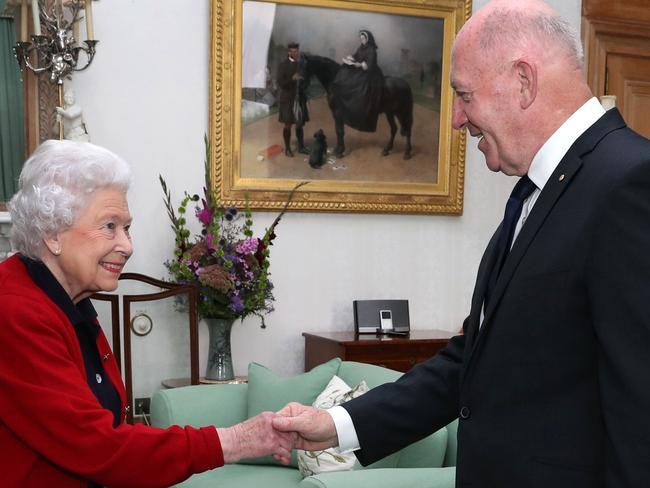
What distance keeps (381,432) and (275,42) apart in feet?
12.0

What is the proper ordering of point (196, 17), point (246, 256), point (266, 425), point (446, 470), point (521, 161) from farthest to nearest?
point (196, 17) < point (246, 256) < point (446, 470) < point (266, 425) < point (521, 161)

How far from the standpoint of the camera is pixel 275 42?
589cm

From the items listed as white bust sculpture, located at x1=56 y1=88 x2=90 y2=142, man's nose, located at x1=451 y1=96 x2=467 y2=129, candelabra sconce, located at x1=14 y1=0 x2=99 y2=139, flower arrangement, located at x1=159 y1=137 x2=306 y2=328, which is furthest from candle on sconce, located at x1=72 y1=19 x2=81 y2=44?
man's nose, located at x1=451 y1=96 x2=467 y2=129

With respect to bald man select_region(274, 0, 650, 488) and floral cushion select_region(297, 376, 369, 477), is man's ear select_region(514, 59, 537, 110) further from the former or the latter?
floral cushion select_region(297, 376, 369, 477)

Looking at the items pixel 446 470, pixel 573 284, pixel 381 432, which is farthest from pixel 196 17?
pixel 573 284

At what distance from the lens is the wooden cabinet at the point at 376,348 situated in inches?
220

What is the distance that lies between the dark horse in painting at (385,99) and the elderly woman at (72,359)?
3.42 m

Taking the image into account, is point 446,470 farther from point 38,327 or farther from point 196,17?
point 196,17

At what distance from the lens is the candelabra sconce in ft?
16.8

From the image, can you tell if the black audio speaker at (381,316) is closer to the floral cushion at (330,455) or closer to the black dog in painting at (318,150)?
the black dog in painting at (318,150)

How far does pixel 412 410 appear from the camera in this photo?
274cm

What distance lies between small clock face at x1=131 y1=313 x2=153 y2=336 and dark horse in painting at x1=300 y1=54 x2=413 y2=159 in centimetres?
164

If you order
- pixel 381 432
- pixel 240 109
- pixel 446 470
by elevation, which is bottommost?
pixel 446 470

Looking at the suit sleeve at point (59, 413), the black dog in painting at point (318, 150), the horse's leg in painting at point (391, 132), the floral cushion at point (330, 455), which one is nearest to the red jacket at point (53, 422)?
the suit sleeve at point (59, 413)
